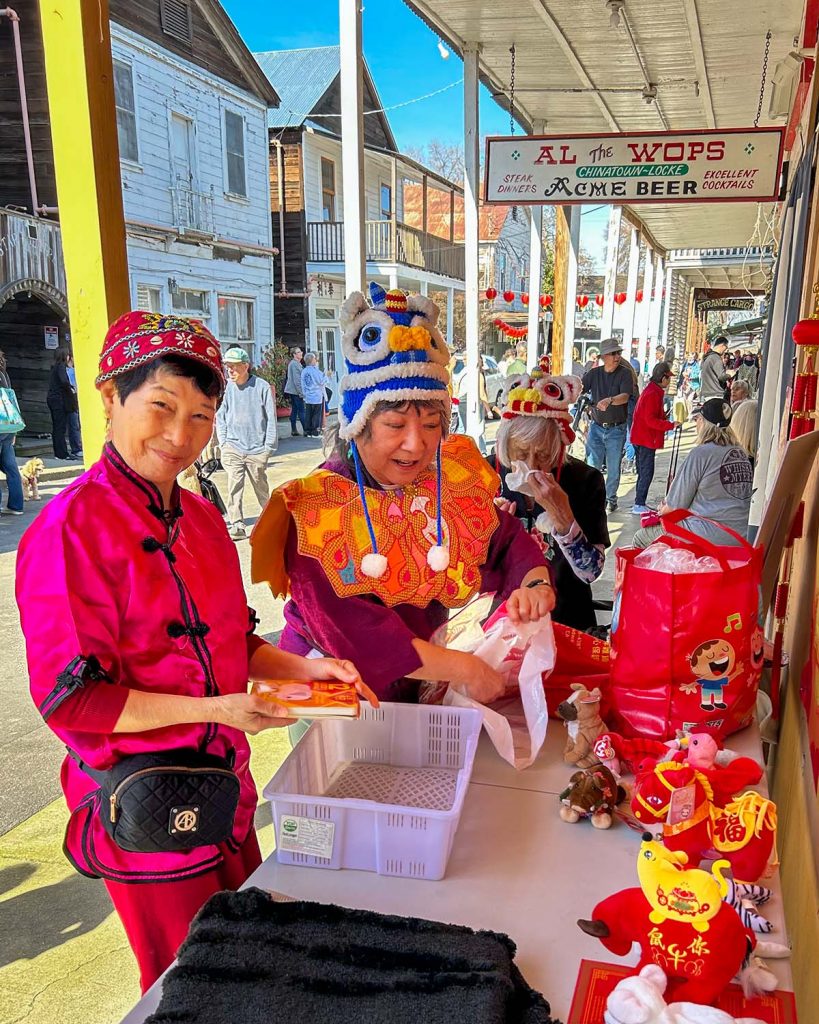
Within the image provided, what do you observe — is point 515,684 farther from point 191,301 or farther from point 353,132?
point 191,301

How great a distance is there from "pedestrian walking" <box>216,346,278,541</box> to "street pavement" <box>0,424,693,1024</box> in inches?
130

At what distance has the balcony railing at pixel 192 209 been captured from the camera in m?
14.5

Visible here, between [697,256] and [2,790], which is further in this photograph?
[697,256]

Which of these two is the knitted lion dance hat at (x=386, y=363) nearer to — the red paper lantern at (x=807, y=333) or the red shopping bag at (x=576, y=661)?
the red shopping bag at (x=576, y=661)

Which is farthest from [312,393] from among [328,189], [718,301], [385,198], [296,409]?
[718,301]

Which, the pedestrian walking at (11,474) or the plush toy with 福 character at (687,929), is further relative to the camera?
the pedestrian walking at (11,474)

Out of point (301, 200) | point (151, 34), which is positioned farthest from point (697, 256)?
point (151, 34)

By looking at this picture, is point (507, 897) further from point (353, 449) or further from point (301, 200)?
point (301, 200)

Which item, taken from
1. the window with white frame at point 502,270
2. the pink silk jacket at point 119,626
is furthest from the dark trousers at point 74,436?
the window with white frame at point 502,270

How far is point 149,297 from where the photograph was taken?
14.4 m

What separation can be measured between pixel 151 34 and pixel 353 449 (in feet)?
49.1

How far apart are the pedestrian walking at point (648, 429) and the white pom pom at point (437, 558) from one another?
713 cm

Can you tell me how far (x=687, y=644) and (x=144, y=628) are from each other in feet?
3.71

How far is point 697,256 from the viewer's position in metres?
24.2
